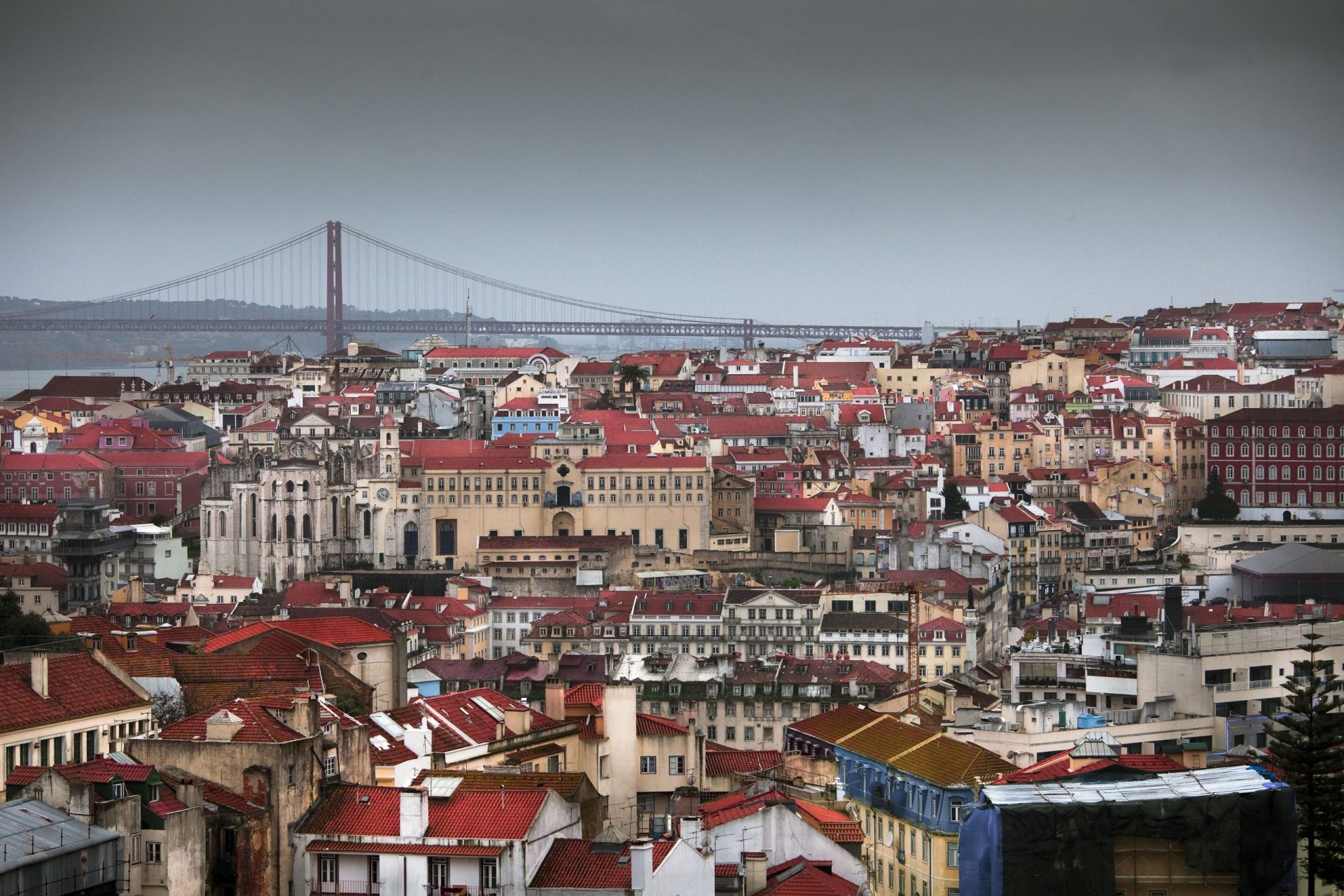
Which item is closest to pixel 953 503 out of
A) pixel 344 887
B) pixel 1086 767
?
pixel 1086 767

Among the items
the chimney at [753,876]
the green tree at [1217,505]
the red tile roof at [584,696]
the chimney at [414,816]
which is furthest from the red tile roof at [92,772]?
the green tree at [1217,505]

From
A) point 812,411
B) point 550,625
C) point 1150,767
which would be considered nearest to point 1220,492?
point 812,411

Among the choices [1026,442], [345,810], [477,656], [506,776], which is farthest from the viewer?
[1026,442]

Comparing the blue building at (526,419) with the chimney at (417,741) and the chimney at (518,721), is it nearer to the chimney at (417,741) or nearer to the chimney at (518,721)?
the chimney at (518,721)

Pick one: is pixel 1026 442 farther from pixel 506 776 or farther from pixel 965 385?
pixel 506 776

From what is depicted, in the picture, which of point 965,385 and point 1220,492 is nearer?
point 1220,492
